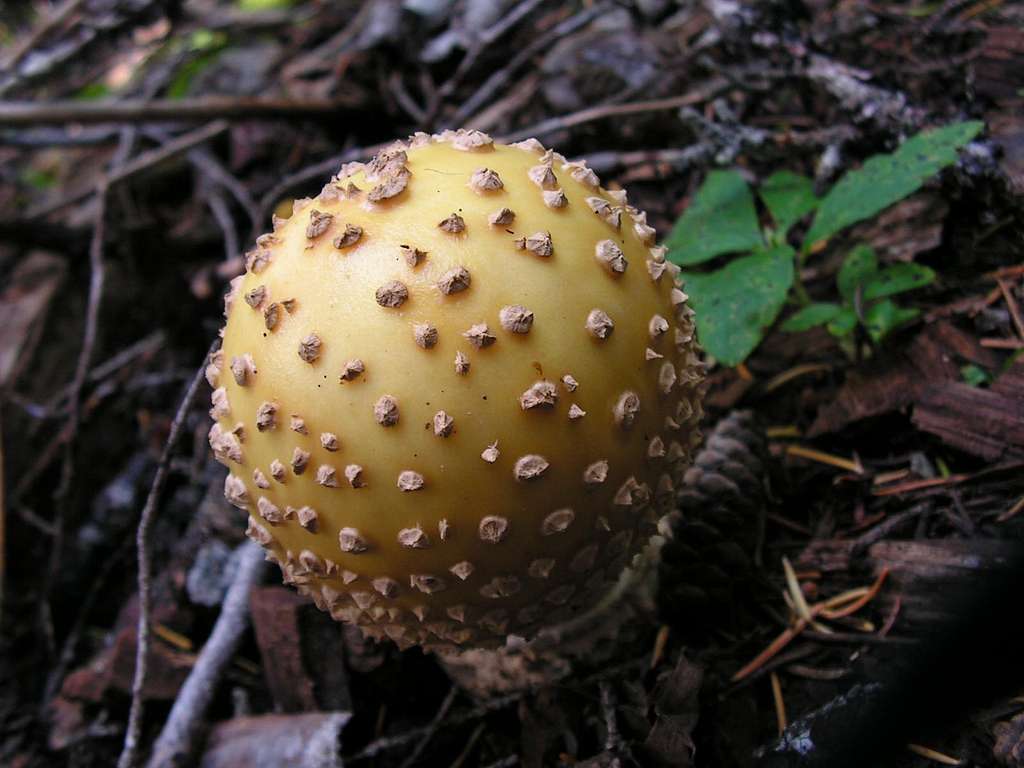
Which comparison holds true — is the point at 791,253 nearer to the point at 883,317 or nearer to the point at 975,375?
the point at 883,317

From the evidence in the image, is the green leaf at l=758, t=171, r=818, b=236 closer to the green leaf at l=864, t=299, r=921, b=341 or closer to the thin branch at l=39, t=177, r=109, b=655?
the green leaf at l=864, t=299, r=921, b=341

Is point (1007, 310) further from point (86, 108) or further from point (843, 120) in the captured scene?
point (86, 108)

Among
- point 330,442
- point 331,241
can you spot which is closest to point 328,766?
point 330,442

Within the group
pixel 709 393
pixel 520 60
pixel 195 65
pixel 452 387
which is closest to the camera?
pixel 452 387

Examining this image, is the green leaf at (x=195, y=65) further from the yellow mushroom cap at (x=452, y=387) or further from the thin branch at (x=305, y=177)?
the yellow mushroom cap at (x=452, y=387)

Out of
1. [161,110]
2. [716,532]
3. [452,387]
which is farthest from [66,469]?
[716,532]
